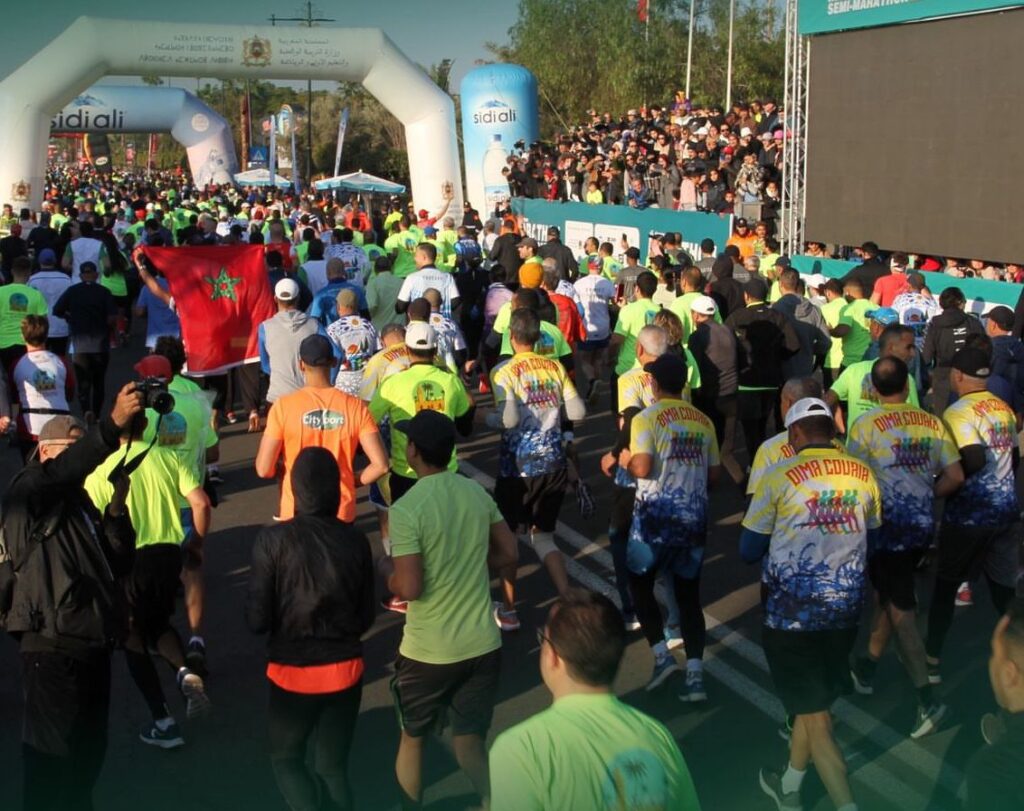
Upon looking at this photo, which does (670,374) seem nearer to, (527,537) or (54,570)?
(54,570)

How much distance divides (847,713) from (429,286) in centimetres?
647

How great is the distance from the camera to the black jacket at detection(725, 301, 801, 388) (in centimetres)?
976

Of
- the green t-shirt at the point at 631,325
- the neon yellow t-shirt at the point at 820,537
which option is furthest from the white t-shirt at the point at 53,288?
the neon yellow t-shirt at the point at 820,537

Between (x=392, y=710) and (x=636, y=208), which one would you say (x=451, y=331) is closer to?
(x=392, y=710)

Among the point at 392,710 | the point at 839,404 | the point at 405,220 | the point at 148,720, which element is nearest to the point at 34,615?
the point at 148,720

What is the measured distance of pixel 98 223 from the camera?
58.4 ft

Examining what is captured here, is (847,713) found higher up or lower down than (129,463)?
lower down

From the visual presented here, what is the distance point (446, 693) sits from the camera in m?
4.63

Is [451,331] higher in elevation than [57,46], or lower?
lower

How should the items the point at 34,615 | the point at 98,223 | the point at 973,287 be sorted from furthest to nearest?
the point at 98,223 → the point at 973,287 → the point at 34,615

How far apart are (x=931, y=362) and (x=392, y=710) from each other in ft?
21.2

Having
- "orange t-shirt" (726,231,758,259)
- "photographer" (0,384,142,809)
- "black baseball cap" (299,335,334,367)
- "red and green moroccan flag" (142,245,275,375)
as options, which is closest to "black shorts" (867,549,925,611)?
"black baseball cap" (299,335,334,367)

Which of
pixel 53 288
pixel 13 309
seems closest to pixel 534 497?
pixel 13 309

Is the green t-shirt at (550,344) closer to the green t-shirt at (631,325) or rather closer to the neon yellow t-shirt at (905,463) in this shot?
the green t-shirt at (631,325)
